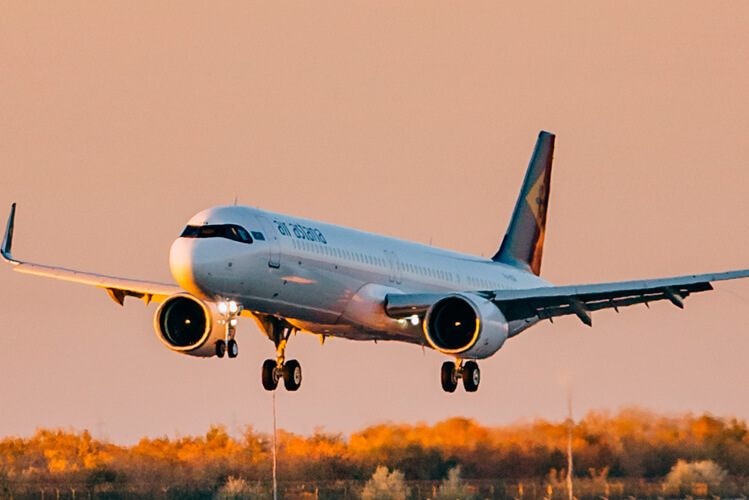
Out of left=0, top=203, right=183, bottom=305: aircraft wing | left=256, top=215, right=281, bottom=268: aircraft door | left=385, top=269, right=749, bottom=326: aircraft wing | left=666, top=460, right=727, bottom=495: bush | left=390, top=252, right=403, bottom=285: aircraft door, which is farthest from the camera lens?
left=666, top=460, right=727, bottom=495: bush

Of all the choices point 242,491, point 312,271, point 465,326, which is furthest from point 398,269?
point 242,491

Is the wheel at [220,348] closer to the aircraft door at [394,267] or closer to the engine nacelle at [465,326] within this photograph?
the engine nacelle at [465,326]

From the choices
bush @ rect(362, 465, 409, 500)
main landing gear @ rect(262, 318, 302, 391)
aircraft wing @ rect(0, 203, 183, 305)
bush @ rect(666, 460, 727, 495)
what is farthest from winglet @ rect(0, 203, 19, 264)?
bush @ rect(666, 460, 727, 495)

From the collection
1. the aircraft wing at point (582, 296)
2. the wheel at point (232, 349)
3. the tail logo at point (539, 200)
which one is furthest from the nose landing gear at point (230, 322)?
the tail logo at point (539, 200)

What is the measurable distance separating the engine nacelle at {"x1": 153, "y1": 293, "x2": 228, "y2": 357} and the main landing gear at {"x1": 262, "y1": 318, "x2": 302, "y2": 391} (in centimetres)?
145

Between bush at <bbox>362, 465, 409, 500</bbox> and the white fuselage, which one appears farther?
bush at <bbox>362, 465, 409, 500</bbox>

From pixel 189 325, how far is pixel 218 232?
6.82 metres

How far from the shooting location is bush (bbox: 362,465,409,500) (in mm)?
65688

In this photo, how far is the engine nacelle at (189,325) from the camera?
54.6m

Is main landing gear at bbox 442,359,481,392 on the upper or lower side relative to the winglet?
lower

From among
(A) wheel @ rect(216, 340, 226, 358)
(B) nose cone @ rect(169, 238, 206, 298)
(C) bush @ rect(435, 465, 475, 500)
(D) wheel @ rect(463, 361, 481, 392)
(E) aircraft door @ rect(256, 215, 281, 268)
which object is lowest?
(C) bush @ rect(435, 465, 475, 500)

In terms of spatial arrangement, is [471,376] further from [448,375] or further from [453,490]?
[453,490]

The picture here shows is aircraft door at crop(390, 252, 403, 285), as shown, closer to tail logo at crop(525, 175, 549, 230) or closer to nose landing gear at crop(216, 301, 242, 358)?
nose landing gear at crop(216, 301, 242, 358)

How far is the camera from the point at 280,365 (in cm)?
5588
